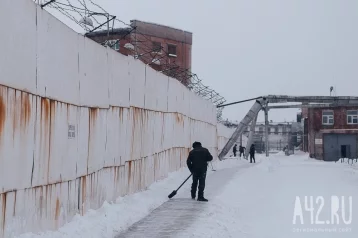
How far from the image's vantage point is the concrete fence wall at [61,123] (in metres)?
6.54

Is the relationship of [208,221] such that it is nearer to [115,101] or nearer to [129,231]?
[129,231]

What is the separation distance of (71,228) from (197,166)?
610 cm

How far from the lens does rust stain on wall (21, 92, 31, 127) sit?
6.86 metres

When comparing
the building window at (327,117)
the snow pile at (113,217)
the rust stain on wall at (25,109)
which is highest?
the building window at (327,117)

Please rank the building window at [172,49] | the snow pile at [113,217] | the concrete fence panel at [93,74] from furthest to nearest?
the building window at [172,49]
the concrete fence panel at [93,74]
the snow pile at [113,217]

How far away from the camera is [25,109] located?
695 cm

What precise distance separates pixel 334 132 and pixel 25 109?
56.9 metres

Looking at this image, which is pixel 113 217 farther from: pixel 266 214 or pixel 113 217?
pixel 266 214

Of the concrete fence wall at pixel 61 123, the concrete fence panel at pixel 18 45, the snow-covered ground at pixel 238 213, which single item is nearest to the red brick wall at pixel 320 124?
the snow-covered ground at pixel 238 213

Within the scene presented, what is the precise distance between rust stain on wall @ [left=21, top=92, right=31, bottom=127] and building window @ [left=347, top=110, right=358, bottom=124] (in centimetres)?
5759

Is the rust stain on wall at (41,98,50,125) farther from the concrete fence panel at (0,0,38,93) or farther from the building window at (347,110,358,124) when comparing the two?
the building window at (347,110,358,124)

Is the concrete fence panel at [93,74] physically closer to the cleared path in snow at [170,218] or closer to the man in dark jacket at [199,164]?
the cleared path in snow at [170,218]

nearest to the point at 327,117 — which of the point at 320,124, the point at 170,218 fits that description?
the point at 320,124

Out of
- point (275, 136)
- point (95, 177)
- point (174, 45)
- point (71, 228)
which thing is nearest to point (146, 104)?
point (95, 177)
